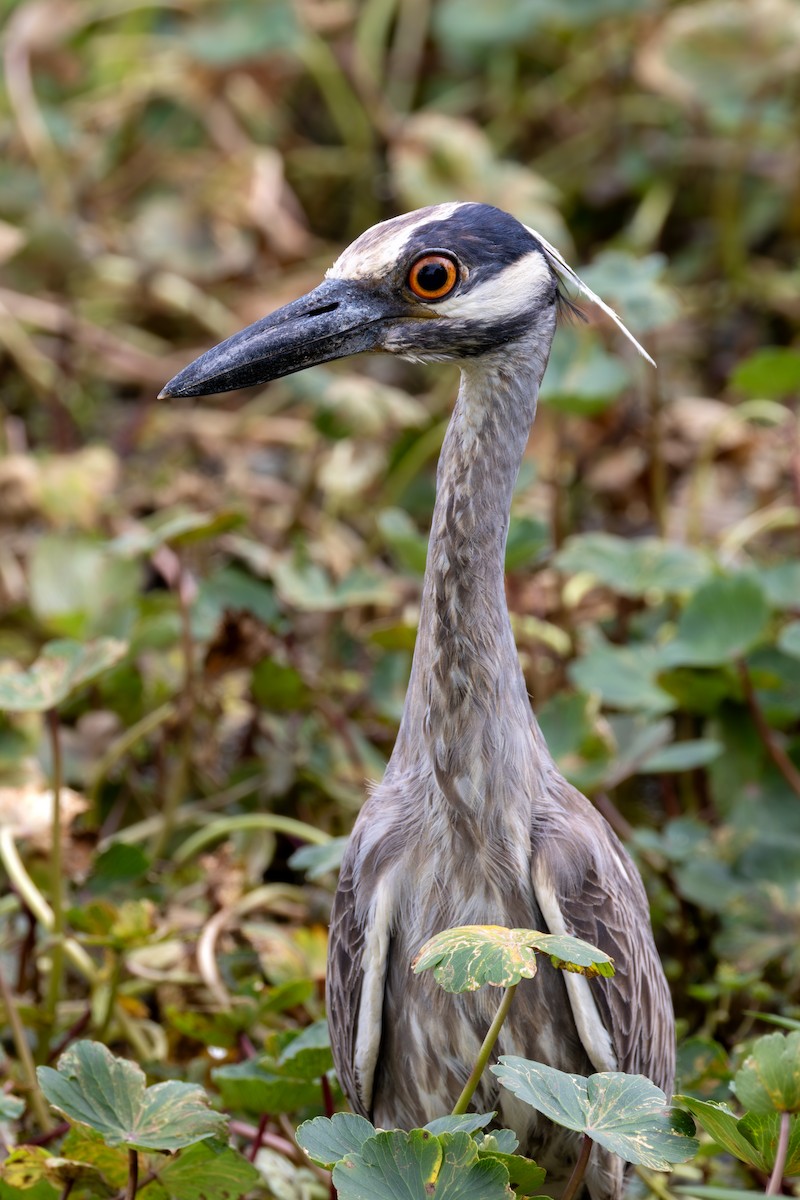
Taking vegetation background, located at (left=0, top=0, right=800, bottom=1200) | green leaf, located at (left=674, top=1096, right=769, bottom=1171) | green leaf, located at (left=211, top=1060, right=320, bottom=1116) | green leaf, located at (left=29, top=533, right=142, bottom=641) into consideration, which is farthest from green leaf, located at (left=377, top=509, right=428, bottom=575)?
green leaf, located at (left=674, top=1096, right=769, bottom=1171)

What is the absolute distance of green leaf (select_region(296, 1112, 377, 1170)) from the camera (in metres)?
2.07

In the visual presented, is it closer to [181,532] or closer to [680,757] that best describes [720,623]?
[680,757]

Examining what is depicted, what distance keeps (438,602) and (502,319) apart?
1.47 feet

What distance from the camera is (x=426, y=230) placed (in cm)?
236

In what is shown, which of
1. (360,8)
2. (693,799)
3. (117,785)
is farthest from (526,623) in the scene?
(360,8)

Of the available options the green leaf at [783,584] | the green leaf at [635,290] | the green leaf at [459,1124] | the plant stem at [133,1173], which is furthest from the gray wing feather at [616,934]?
the green leaf at [635,290]

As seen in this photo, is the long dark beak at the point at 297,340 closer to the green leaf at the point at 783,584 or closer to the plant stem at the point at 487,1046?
the plant stem at the point at 487,1046

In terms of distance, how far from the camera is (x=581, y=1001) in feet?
7.76

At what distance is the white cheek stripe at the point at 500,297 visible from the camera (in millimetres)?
2385

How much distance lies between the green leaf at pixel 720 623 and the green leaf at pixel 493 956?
5.35ft

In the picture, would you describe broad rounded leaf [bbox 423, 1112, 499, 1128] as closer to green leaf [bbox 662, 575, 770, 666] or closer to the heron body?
the heron body

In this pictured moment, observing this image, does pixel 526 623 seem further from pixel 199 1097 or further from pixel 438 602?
pixel 199 1097

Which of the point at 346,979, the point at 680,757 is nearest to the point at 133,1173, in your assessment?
the point at 346,979

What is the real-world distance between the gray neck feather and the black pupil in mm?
132
